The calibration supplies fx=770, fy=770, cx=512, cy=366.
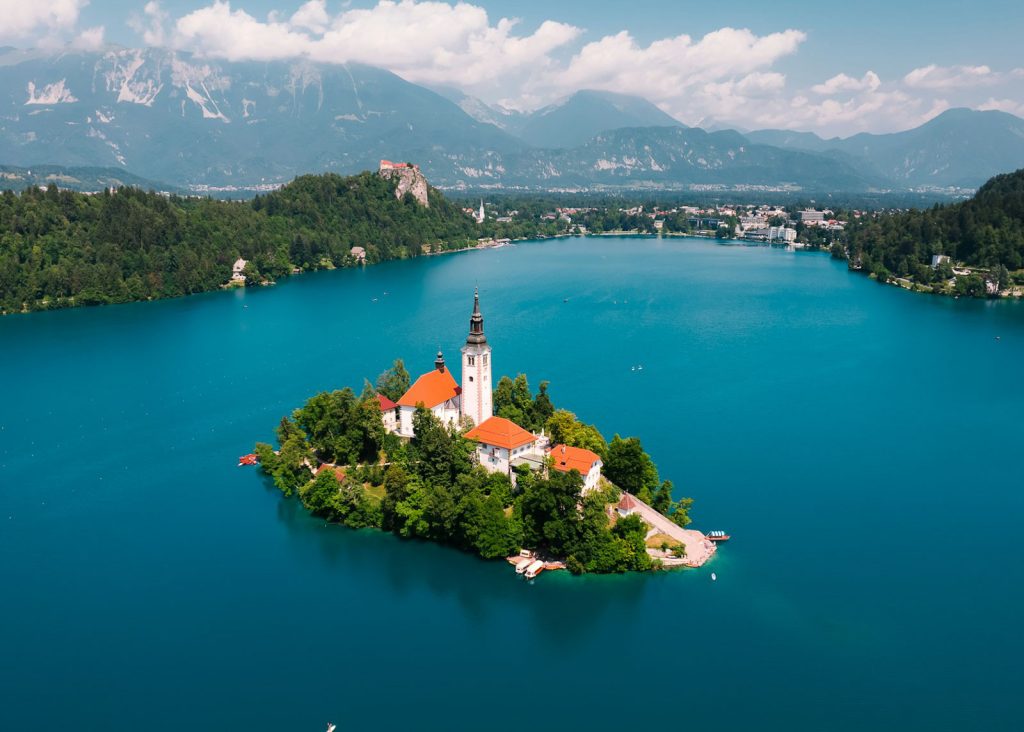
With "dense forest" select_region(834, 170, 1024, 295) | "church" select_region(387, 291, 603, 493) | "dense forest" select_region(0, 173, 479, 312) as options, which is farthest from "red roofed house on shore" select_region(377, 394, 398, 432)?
"dense forest" select_region(834, 170, 1024, 295)

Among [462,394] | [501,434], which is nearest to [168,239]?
[462,394]

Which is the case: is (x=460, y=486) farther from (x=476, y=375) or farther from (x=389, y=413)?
(x=389, y=413)

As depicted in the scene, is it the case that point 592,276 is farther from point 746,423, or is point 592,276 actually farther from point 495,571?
point 495,571

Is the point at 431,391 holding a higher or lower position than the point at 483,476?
higher

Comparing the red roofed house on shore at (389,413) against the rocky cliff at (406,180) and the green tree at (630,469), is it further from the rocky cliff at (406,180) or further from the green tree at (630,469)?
the rocky cliff at (406,180)

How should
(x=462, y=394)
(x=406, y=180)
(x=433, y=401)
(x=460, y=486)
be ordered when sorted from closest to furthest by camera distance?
(x=460, y=486), (x=433, y=401), (x=462, y=394), (x=406, y=180)

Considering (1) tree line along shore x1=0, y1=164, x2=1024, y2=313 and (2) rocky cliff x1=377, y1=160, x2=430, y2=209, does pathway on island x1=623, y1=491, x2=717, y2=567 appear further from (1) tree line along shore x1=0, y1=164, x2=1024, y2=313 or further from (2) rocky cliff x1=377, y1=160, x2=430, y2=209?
(2) rocky cliff x1=377, y1=160, x2=430, y2=209
